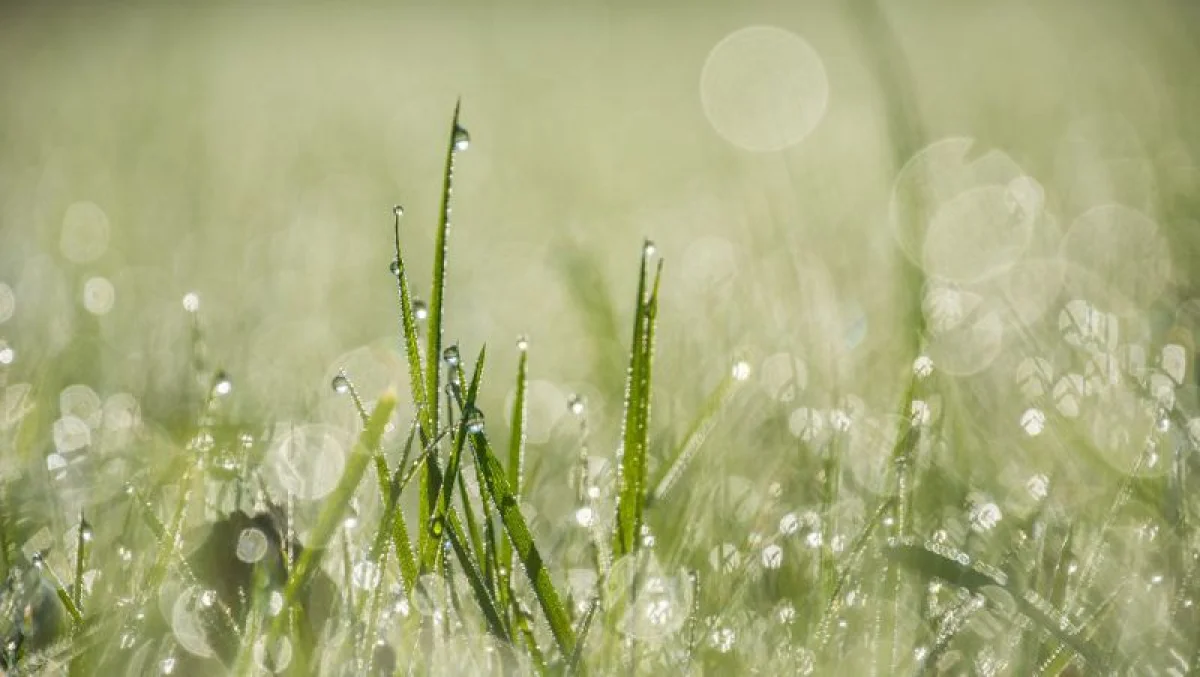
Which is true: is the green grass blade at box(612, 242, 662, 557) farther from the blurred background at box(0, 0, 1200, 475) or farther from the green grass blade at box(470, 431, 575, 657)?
the blurred background at box(0, 0, 1200, 475)

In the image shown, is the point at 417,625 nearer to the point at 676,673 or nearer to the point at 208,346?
the point at 676,673

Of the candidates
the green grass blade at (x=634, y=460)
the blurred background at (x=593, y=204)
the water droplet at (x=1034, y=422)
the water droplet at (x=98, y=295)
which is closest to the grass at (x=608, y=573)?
the green grass blade at (x=634, y=460)

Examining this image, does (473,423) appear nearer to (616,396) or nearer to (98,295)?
(616,396)

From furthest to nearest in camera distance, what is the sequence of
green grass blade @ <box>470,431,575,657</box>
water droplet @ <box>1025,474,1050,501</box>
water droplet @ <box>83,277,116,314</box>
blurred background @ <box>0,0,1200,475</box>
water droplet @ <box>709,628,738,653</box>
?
water droplet @ <box>83,277,116,314</box>, blurred background @ <box>0,0,1200,475</box>, water droplet @ <box>1025,474,1050,501</box>, water droplet @ <box>709,628,738,653</box>, green grass blade @ <box>470,431,575,657</box>

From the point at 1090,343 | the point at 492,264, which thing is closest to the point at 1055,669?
the point at 1090,343

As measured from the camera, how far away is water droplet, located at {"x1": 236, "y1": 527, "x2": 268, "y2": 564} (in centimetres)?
121

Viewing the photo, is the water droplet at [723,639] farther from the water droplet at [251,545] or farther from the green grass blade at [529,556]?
the water droplet at [251,545]

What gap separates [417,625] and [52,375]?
5.05ft

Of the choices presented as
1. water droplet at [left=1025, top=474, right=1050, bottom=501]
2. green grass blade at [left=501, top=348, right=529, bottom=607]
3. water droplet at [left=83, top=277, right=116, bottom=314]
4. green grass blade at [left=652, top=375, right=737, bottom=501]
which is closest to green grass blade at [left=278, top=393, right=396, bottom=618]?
green grass blade at [left=501, top=348, right=529, bottom=607]

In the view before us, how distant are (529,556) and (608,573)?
10 cm

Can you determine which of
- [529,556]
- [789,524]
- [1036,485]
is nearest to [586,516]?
[529,556]

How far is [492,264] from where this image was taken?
4559mm

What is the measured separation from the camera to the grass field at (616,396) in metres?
1.03

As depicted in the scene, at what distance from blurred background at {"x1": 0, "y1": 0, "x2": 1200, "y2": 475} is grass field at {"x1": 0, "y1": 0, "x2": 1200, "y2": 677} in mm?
29
